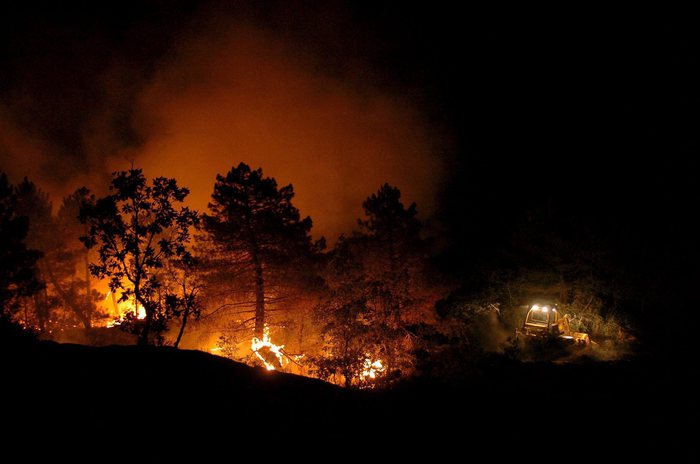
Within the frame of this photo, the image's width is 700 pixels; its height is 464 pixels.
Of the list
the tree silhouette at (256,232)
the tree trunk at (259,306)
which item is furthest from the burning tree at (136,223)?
the tree trunk at (259,306)

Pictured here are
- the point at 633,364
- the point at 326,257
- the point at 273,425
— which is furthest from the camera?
the point at 326,257

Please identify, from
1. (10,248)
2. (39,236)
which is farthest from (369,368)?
(39,236)

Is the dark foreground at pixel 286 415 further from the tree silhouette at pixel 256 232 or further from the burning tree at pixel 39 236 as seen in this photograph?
the burning tree at pixel 39 236

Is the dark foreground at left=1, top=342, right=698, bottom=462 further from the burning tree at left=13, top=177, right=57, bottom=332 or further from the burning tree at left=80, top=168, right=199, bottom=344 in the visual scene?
the burning tree at left=13, top=177, right=57, bottom=332

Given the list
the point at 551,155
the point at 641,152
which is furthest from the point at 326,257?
the point at 551,155

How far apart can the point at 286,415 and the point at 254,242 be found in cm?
1307

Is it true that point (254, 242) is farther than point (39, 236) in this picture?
No

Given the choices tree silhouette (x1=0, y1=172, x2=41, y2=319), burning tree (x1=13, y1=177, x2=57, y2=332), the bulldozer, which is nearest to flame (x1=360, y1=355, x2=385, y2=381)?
the bulldozer

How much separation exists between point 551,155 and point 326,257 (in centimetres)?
5379

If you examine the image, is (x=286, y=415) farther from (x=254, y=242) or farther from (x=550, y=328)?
(x=550, y=328)

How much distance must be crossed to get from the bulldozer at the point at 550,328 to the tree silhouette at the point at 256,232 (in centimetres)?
1253

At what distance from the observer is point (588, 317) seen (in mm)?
22297

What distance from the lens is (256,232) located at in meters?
18.5

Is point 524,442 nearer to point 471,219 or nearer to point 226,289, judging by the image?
point 226,289
